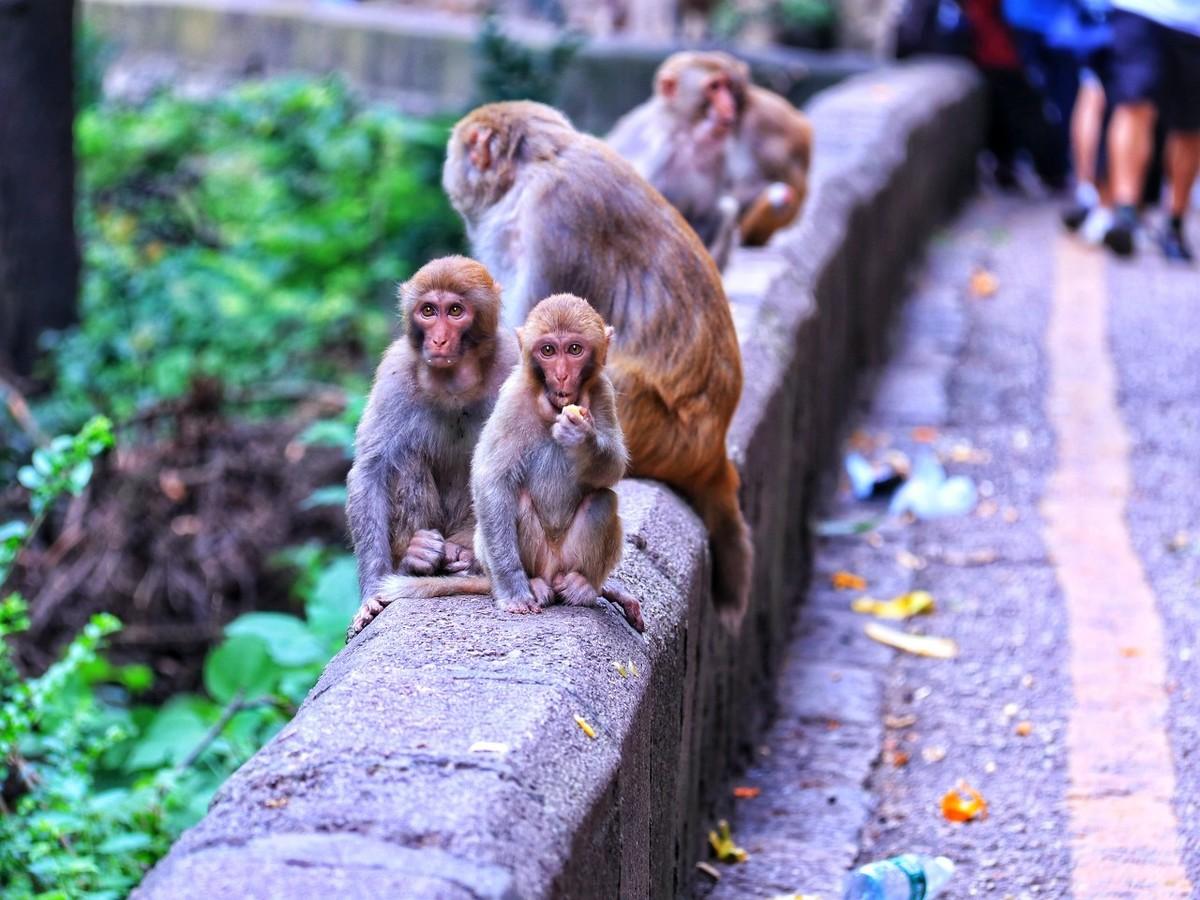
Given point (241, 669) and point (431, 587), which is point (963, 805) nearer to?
point (431, 587)

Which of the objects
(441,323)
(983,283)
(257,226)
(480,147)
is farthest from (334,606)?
(257,226)

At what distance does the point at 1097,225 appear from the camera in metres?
10.3

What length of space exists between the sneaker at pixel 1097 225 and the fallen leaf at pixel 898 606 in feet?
17.7

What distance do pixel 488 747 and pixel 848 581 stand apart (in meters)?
3.45

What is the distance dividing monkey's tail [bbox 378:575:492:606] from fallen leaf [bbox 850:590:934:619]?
2405 millimetres

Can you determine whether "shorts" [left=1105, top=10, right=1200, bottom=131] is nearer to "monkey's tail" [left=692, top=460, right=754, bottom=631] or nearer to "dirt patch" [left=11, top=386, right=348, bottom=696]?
"dirt patch" [left=11, top=386, right=348, bottom=696]

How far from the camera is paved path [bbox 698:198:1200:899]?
3775 mm

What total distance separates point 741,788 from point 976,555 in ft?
6.04

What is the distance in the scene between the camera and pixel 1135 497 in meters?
6.16

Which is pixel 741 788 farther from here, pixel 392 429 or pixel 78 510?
pixel 78 510

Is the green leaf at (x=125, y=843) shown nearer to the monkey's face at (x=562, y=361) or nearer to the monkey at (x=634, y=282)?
the monkey at (x=634, y=282)

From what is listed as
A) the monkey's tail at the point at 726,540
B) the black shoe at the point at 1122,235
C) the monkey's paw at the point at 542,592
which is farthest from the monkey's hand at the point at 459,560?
the black shoe at the point at 1122,235

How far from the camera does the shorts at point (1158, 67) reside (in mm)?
9188

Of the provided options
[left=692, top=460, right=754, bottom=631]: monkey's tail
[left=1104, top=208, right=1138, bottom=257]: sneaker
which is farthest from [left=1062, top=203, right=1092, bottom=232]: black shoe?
[left=692, top=460, right=754, bottom=631]: monkey's tail
